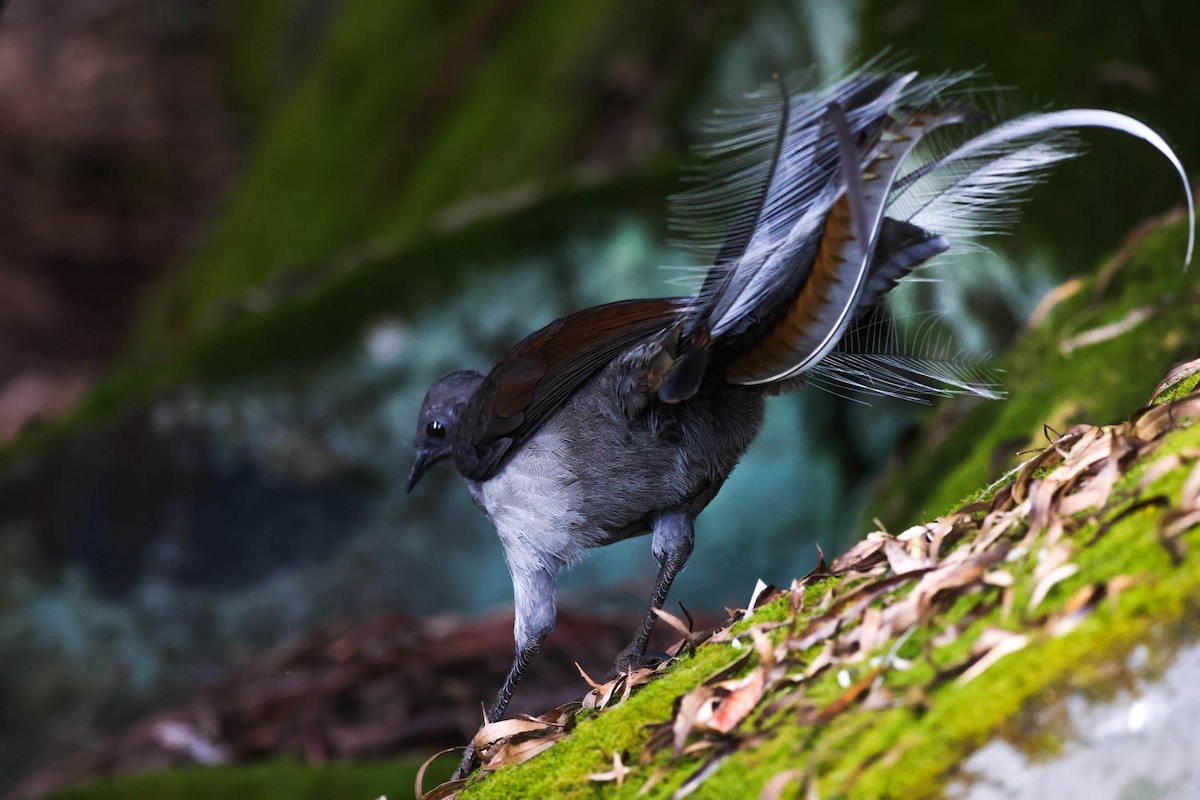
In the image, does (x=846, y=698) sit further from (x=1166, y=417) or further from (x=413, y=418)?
(x=413, y=418)

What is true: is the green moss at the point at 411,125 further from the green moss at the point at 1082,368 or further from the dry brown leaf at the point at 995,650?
the dry brown leaf at the point at 995,650

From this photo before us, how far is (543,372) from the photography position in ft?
9.97

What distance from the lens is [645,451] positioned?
2.89m

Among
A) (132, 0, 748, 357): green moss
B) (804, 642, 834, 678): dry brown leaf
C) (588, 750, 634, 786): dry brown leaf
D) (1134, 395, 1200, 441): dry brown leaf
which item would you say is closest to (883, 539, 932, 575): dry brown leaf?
(804, 642, 834, 678): dry brown leaf

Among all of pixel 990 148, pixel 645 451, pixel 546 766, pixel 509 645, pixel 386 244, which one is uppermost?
pixel 386 244

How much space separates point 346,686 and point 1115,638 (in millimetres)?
3780

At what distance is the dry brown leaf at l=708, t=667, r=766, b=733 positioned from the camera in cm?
187

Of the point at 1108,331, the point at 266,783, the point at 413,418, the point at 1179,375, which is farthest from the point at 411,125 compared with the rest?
the point at 1179,375

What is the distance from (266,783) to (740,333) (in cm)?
231

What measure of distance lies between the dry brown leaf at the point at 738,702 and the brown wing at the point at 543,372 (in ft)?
3.43

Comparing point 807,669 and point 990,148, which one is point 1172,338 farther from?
point 807,669

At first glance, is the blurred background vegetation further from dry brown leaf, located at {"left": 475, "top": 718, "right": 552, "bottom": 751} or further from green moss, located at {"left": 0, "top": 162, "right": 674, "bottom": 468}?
dry brown leaf, located at {"left": 475, "top": 718, "right": 552, "bottom": 751}

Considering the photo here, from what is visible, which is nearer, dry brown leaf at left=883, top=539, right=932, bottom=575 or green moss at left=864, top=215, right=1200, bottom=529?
dry brown leaf at left=883, top=539, right=932, bottom=575

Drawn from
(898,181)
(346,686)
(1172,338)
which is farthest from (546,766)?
(346,686)
